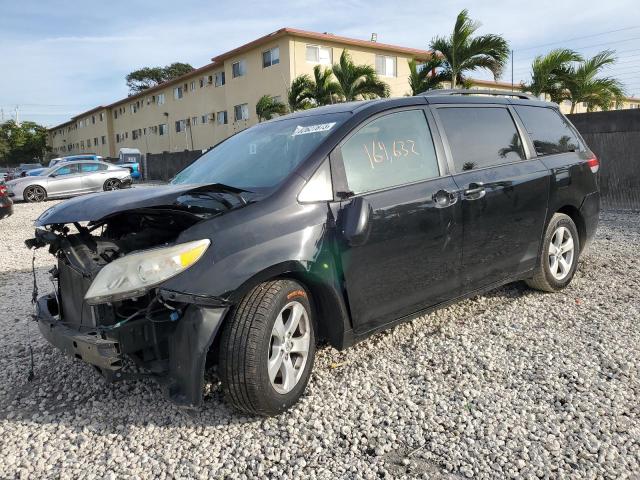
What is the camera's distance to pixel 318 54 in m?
26.5

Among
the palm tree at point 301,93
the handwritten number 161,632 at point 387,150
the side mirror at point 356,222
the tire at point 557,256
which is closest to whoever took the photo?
the side mirror at point 356,222

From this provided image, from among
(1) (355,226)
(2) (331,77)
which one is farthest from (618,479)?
(2) (331,77)

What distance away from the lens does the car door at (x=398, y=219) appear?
2.99 m

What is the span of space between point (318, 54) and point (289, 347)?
25.9 metres

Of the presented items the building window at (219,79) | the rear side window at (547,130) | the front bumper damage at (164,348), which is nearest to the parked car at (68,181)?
the building window at (219,79)

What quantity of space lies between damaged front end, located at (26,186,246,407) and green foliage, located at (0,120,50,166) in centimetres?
7967

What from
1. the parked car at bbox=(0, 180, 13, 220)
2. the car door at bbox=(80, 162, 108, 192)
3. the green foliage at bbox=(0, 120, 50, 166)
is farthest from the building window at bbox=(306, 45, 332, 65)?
the green foliage at bbox=(0, 120, 50, 166)

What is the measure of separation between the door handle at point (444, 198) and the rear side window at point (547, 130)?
4.70 ft

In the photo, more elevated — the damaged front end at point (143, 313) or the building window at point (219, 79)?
the building window at point (219, 79)

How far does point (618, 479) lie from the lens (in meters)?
2.18

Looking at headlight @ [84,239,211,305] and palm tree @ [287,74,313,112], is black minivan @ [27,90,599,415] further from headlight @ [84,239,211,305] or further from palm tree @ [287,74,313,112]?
palm tree @ [287,74,313,112]

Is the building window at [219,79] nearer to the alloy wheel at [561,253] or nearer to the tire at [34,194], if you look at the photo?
the tire at [34,194]

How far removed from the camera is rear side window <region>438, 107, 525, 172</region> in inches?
145

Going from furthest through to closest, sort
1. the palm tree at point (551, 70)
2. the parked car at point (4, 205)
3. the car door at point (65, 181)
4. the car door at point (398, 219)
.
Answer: the car door at point (65, 181) < the palm tree at point (551, 70) < the parked car at point (4, 205) < the car door at point (398, 219)
